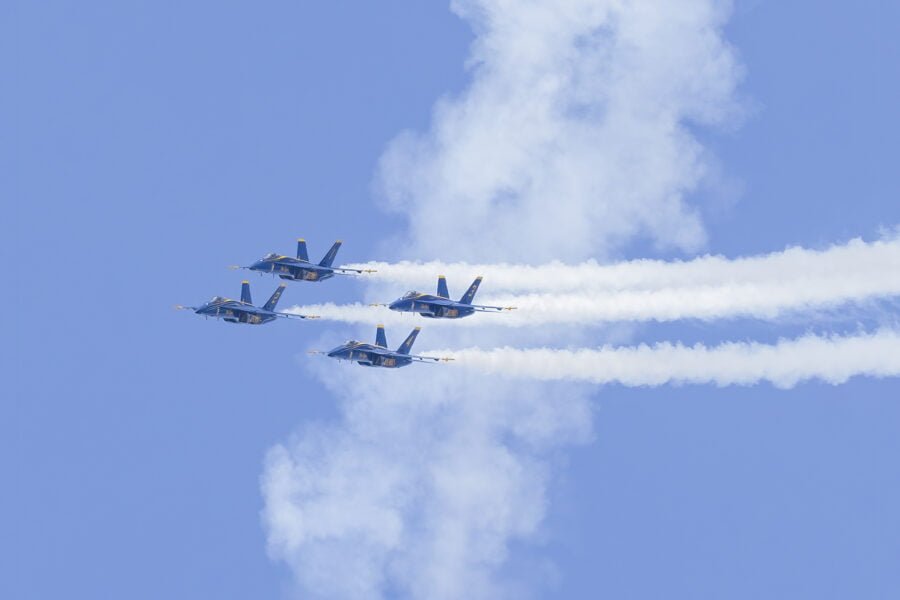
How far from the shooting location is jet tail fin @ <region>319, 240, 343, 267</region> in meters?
110

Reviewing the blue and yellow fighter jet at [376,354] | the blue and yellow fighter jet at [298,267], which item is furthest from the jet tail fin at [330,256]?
the blue and yellow fighter jet at [376,354]

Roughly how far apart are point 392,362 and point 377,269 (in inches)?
350

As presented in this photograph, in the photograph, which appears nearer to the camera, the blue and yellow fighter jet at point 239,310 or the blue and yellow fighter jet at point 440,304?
the blue and yellow fighter jet at point 440,304

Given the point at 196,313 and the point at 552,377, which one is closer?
the point at 552,377

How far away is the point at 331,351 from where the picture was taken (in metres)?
106

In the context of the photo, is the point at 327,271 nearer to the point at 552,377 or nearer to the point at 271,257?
the point at 271,257

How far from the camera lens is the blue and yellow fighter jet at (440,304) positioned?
104m

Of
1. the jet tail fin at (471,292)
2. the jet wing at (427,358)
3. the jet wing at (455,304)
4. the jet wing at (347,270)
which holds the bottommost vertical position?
the jet wing at (427,358)

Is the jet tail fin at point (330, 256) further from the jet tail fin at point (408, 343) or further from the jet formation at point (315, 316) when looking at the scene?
the jet tail fin at point (408, 343)

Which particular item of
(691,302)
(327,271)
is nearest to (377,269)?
(327,271)

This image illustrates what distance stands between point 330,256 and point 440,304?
9126 millimetres

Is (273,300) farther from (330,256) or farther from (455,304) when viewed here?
(455,304)

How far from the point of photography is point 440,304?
105m

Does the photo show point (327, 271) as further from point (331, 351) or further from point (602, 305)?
point (602, 305)
